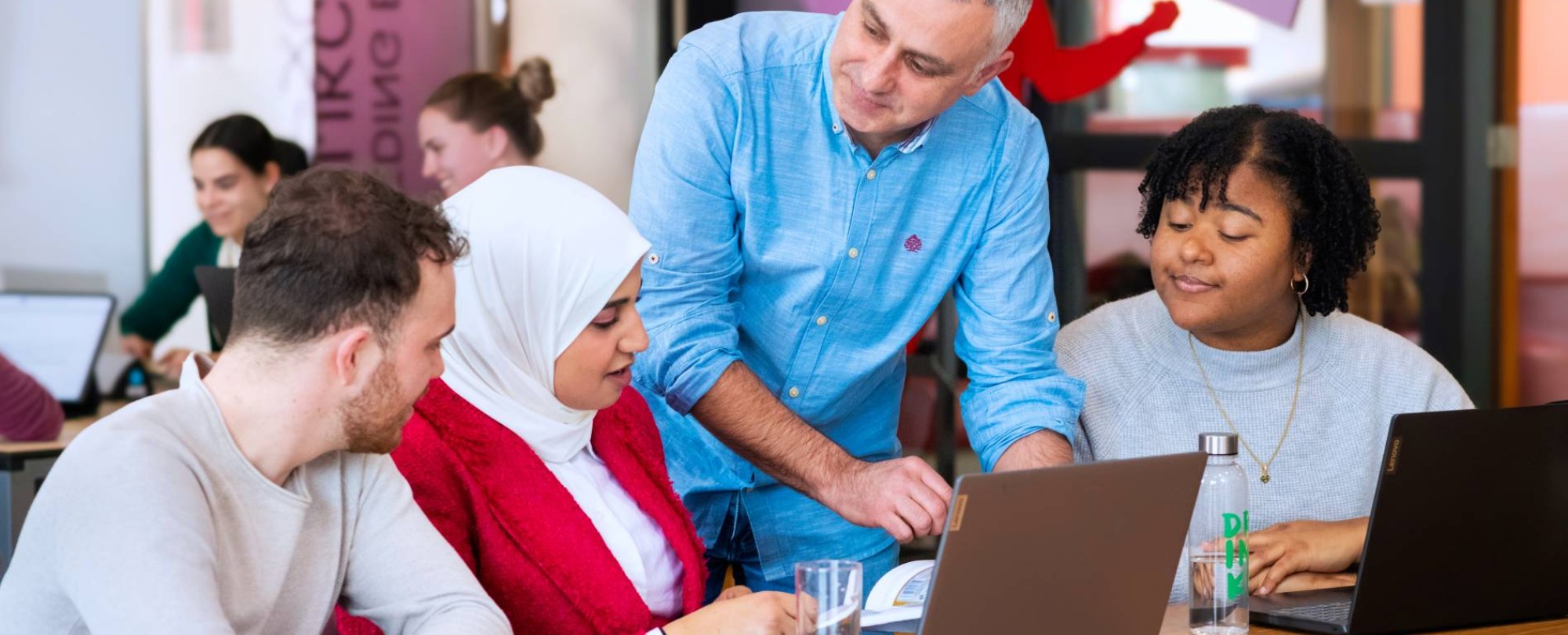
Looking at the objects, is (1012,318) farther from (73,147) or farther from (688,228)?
(73,147)

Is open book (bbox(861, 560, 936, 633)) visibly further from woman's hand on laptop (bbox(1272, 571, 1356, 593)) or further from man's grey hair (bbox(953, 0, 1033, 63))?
man's grey hair (bbox(953, 0, 1033, 63))

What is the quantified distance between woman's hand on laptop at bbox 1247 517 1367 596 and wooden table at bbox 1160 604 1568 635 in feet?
0.49

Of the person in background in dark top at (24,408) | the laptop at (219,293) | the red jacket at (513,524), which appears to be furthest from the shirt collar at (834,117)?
the person in background in dark top at (24,408)

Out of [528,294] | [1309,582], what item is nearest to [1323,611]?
Answer: [1309,582]

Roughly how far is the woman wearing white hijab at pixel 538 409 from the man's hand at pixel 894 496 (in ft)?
0.77

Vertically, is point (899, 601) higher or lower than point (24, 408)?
higher

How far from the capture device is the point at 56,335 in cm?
402

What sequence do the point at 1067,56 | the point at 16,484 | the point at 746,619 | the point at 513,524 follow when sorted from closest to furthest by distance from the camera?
the point at 746,619 < the point at 513,524 < the point at 1067,56 < the point at 16,484

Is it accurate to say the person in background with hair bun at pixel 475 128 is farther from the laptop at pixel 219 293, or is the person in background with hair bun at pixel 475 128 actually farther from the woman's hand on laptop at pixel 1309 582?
the woman's hand on laptop at pixel 1309 582

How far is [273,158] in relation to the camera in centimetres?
402

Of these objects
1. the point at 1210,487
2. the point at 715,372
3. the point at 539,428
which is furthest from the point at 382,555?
the point at 1210,487

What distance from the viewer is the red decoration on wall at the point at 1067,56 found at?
10.1 feet

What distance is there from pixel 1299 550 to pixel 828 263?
678mm

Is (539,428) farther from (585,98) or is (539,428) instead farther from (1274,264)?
(585,98)
